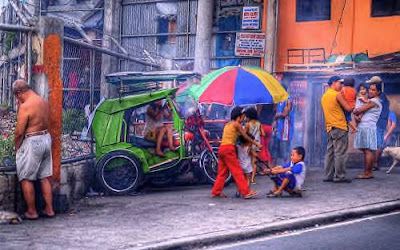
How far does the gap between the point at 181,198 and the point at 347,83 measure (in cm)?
413

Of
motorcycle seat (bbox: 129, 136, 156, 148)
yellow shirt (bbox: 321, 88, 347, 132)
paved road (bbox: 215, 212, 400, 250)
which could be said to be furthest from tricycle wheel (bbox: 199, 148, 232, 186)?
paved road (bbox: 215, 212, 400, 250)

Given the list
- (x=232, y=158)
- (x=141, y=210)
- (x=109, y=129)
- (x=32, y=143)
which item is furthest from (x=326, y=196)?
(x=32, y=143)

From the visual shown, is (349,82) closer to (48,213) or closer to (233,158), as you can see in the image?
(233,158)

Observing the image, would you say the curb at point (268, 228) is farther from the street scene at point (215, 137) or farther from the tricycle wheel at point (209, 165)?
the tricycle wheel at point (209, 165)

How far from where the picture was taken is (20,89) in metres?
8.91

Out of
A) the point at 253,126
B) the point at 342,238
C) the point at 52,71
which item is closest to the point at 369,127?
the point at 253,126

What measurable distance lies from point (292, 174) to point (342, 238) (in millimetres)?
2778

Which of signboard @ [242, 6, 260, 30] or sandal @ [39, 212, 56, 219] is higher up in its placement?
signboard @ [242, 6, 260, 30]

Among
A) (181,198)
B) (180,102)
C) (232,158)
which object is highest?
(180,102)

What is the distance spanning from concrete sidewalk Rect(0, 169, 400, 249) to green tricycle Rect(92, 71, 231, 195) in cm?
42

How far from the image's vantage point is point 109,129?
1163 cm

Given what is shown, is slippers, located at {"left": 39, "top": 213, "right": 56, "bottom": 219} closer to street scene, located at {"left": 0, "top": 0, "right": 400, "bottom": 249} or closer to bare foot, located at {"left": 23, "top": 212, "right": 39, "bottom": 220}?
street scene, located at {"left": 0, "top": 0, "right": 400, "bottom": 249}

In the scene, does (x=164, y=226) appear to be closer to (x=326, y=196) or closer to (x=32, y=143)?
(x=32, y=143)

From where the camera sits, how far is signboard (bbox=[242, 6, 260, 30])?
745 inches
